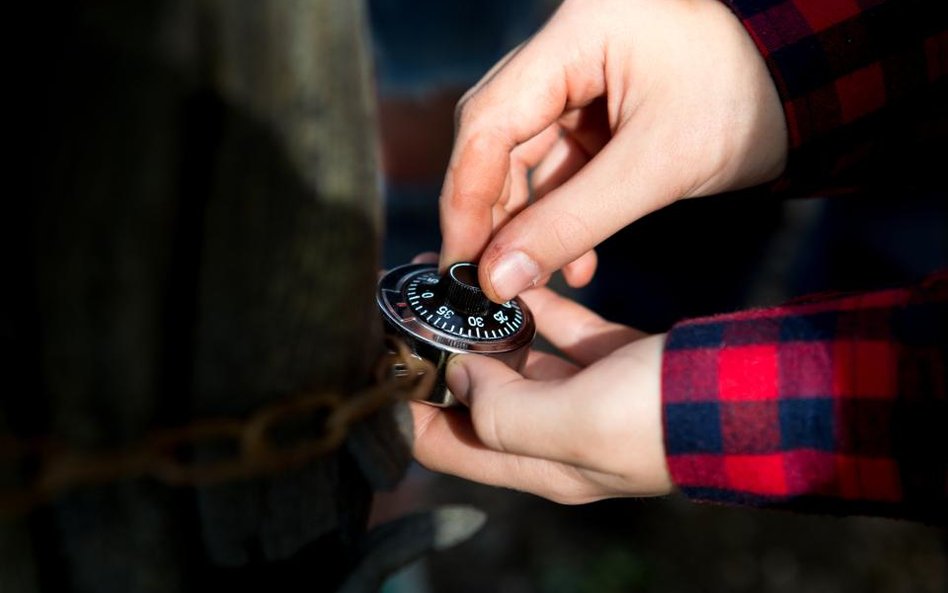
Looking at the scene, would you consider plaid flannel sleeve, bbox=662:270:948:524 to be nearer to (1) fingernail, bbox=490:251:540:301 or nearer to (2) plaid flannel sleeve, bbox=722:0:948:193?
(1) fingernail, bbox=490:251:540:301

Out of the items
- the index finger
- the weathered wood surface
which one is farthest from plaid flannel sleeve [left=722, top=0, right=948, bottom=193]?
the weathered wood surface

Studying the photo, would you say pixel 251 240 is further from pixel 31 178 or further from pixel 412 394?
pixel 412 394

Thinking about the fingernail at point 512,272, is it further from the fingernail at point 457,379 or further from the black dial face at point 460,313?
the fingernail at point 457,379

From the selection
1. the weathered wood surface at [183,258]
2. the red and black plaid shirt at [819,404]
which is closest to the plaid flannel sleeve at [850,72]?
the red and black plaid shirt at [819,404]

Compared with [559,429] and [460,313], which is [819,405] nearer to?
[559,429]

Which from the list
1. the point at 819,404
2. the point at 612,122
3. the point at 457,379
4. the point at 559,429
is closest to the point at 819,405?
the point at 819,404

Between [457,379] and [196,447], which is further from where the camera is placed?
[457,379]
